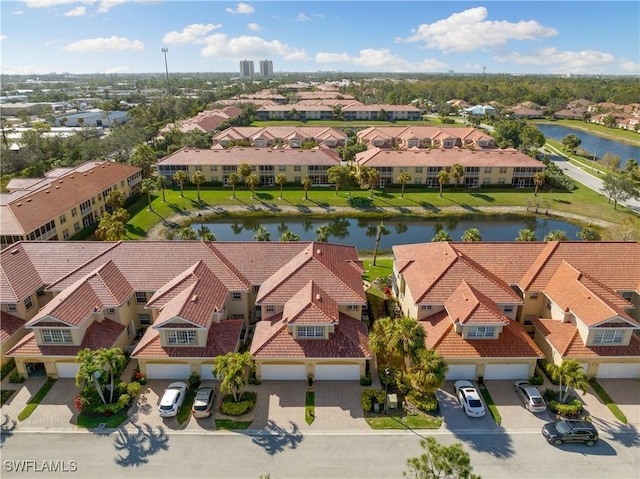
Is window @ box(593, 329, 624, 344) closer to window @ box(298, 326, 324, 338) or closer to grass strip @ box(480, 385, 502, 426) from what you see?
grass strip @ box(480, 385, 502, 426)

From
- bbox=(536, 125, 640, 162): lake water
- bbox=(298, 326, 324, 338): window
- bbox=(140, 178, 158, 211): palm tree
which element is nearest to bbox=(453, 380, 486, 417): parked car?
bbox=(298, 326, 324, 338): window

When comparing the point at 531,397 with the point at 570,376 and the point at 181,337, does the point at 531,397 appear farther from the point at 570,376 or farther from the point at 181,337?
the point at 181,337

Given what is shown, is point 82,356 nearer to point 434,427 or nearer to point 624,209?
point 434,427

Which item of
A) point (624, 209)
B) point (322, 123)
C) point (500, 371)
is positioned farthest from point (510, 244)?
point (322, 123)

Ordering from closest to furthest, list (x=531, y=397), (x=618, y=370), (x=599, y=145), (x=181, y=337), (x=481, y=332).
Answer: (x=531, y=397) → (x=181, y=337) → (x=618, y=370) → (x=481, y=332) → (x=599, y=145)

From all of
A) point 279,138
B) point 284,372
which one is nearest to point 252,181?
point 279,138
